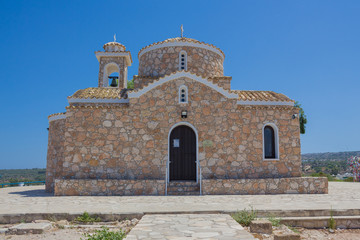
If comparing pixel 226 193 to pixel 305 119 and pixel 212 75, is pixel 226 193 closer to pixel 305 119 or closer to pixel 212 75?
pixel 212 75

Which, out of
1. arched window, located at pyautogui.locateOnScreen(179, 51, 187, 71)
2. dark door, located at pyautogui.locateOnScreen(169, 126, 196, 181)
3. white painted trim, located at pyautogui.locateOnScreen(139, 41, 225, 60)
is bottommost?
dark door, located at pyautogui.locateOnScreen(169, 126, 196, 181)

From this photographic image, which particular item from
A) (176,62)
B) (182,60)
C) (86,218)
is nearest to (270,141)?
(182,60)

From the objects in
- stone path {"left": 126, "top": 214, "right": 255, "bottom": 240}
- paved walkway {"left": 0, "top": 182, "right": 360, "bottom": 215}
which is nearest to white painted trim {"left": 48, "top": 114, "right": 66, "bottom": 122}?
paved walkway {"left": 0, "top": 182, "right": 360, "bottom": 215}

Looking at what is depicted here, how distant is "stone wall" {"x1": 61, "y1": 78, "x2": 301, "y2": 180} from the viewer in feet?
39.5

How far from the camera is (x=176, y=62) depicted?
14.9 metres

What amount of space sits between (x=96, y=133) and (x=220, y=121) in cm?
554

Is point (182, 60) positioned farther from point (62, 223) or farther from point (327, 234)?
point (327, 234)

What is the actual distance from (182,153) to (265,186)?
3830 millimetres

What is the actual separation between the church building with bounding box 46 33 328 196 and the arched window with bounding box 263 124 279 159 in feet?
0.15

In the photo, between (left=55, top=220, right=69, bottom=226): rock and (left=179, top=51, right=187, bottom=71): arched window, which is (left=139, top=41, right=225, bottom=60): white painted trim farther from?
(left=55, top=220, right=69, bottom=226): rock

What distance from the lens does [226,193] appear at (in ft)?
38.0

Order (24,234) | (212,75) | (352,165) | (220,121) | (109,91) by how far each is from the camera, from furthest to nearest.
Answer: (352,165)
(212,75)
(109,91)
(220,121)
(24,234)

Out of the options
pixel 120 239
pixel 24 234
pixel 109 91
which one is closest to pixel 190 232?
pixel 120 239

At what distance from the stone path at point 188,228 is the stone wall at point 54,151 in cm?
820
